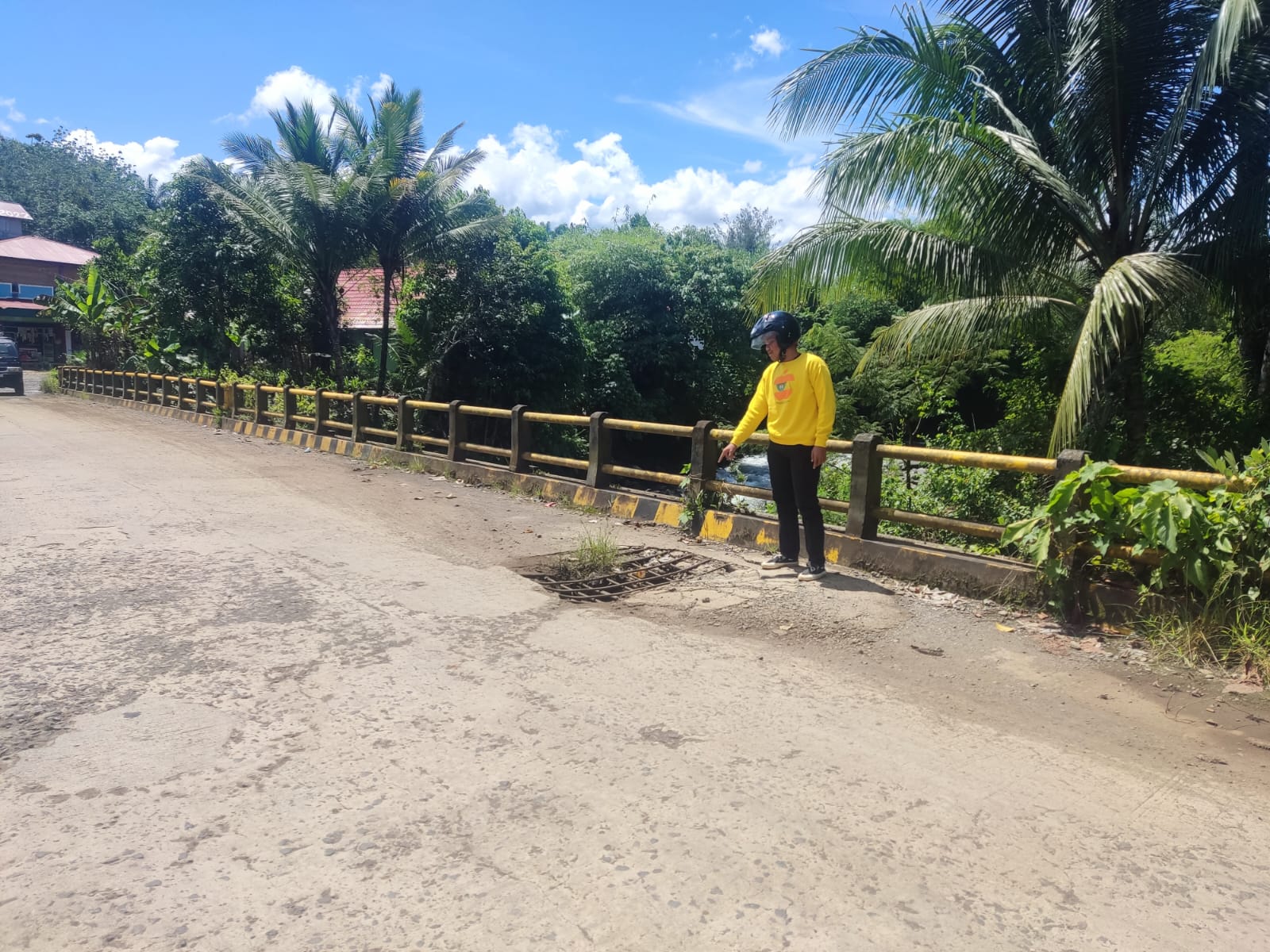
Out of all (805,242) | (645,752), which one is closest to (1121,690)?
(645,752)

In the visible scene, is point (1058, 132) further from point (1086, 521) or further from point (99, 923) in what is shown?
point (99, 923)

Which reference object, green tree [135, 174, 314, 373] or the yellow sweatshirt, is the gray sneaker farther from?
green tree [135, 174, 314, 373]

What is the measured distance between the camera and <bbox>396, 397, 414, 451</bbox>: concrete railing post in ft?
44.5

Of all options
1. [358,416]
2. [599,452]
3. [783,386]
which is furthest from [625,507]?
[358,416]

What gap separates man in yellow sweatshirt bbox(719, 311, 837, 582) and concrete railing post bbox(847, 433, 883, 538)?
45 cm

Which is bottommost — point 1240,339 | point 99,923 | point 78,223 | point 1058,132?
point 99,923

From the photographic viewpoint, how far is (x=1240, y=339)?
13.0 metres

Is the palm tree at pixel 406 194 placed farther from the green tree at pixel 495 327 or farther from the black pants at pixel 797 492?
the black pants at pixel 797 492

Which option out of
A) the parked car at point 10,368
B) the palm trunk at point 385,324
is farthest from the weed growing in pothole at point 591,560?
the parked car at point 10,368

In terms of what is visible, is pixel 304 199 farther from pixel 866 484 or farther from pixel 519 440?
pixel 866 484

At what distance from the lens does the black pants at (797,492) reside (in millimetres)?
6598

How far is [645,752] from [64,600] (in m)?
4.02

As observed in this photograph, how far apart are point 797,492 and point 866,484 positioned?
27.4 inches

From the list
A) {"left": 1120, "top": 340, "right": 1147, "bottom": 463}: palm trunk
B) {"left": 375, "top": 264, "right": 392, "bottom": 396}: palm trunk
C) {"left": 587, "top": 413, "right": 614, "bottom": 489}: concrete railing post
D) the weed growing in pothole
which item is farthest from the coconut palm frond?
{"left": 375, "top": 264, "right": 392, "bottom": 396}: palm trunk
